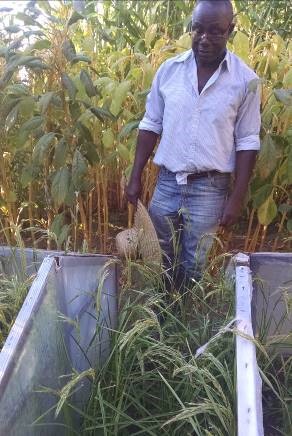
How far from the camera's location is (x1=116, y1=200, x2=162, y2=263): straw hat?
5.31 ft

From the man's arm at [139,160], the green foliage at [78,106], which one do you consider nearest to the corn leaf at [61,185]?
the green foliage at [78,106]

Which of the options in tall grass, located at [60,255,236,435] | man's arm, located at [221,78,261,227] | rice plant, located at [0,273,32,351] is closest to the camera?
tall grass, located at [60,255,236,435]

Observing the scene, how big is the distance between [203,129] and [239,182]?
198mm

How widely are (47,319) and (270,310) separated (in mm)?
746

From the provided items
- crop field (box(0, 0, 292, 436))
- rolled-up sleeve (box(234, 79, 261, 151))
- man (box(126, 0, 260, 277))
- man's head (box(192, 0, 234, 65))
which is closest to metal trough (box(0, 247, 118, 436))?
crop field (box(0, 0, 292, 436))

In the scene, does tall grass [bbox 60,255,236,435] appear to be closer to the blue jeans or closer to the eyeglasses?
the blue jeans

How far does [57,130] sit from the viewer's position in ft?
6.95

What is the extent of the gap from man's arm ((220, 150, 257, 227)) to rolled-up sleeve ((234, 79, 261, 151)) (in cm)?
2

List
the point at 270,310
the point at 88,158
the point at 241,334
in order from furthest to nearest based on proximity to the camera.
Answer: the point at 88,158 < the point at 270,310 < the point at 241,334

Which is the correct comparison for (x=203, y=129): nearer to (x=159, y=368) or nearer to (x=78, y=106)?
(x=78, y=106)

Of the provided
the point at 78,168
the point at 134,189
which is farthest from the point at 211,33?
the point at 78,168

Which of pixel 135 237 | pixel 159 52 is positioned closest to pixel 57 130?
pixel 159 52

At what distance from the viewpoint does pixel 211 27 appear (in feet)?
5.25

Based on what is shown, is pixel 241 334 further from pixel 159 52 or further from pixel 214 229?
pixel 159 52
